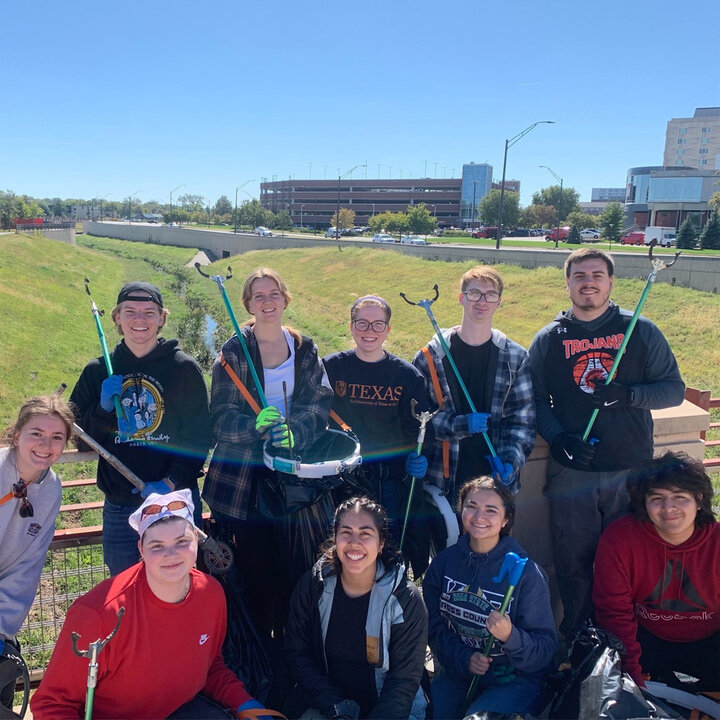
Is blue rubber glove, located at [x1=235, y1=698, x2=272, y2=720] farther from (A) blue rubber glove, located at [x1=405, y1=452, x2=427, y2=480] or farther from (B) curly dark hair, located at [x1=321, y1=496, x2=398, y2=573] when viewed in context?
(A) blue rubber glove, located at [x1=405, y1=452, x2=427, y2=480]

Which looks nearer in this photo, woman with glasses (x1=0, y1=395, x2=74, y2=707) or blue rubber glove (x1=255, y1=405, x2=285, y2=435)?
woman with glasses (x1=0, y1=395, x2=74, y2=707)

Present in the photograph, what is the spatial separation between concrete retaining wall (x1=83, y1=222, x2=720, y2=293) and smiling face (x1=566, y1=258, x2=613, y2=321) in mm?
21440

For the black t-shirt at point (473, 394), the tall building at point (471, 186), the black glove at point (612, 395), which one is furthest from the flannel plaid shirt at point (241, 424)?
the tall building at point (471, 186)

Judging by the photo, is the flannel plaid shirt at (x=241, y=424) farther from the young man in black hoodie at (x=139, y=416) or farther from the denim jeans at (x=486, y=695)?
the denim jeans at (x=486, y=695)

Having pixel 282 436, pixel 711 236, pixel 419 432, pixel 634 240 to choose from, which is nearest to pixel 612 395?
pixel 419 432

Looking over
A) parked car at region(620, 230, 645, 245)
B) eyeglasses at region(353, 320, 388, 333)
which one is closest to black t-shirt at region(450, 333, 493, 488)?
eyeglasses at region(353, 320, 388, 333)

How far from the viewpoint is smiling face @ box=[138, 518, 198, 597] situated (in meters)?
2.41

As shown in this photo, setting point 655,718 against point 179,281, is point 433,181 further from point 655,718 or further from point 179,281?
point 655,718

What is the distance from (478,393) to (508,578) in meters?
1.11

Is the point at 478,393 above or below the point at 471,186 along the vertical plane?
below

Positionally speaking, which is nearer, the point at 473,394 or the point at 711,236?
the point at 473,394

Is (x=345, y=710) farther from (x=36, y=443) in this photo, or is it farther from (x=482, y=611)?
(x=36, y=443)

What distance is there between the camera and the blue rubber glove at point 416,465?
11.1 feet

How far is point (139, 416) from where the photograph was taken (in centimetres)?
329
